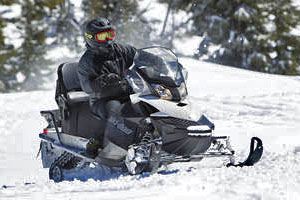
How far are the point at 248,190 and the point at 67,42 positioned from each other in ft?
93.0

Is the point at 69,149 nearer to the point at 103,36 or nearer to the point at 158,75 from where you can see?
the point at 103,36

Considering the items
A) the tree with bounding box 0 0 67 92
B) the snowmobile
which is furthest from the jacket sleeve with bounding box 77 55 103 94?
the tree with bounding box 0 0 67 92

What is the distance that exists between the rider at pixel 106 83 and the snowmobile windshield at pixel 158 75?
23 centimetres

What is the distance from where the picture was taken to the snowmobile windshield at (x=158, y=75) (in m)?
4.80

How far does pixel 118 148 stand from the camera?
506 cm

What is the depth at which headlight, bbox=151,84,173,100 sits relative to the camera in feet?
15.6

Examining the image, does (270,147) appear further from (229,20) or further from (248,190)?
(229,20)

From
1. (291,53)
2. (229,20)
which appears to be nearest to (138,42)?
(229,20)

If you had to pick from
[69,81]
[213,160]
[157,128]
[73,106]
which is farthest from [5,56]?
[157,128]

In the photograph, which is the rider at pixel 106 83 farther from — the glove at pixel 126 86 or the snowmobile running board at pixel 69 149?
the snowmobile running board at pixel 69 149

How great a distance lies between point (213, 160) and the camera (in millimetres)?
5676

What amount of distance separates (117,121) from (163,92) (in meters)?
0.59

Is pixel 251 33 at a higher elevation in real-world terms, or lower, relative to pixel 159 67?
lower

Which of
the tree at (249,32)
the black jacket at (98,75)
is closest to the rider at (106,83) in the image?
the black jacket at (98,75)
